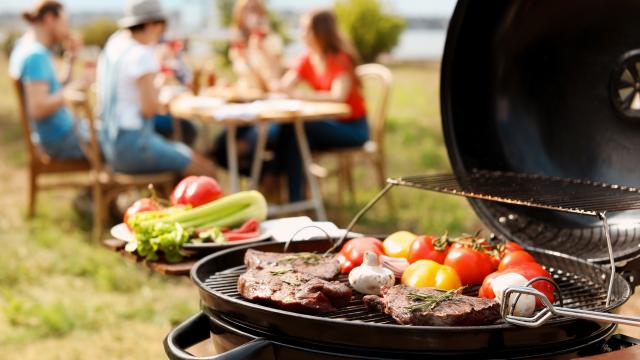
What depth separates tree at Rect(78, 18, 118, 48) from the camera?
16.7 metres

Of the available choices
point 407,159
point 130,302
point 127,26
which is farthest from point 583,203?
point 407,159

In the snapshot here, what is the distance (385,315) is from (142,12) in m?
4.76

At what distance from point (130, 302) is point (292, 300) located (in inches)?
141

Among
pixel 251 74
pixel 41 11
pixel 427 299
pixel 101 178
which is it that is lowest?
pixel 101 178

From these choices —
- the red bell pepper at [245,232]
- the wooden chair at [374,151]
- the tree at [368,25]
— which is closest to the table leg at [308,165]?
the wooden chair at [374,151]

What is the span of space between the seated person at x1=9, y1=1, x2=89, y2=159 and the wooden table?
82 centimetres

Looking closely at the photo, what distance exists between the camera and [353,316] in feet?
6.93

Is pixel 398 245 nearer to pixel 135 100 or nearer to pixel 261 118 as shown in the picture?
pixel 261 118

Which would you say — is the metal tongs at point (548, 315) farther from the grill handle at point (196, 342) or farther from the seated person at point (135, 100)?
the seated person at point (135, 100)

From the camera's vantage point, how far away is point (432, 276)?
7.27ft

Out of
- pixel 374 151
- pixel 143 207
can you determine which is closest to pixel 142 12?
pixel 374 151

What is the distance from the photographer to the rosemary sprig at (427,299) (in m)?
1.92

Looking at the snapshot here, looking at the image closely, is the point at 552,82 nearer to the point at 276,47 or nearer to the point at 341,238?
the point at 341,238

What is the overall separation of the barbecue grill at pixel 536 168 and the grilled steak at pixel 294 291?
0.05 meters
